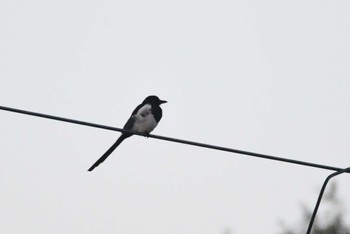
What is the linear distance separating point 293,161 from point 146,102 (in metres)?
3.92

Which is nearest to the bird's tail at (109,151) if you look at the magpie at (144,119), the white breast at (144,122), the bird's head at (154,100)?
the magpie at (144,119)

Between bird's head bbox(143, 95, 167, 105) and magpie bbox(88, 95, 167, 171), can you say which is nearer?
magpie bbox(88, 95, 167, 171)

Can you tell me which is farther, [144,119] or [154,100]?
[154,100]

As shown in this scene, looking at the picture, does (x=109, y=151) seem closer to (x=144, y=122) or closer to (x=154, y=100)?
(x=144, y=122)

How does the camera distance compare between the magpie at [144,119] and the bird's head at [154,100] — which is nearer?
the magpie at [144,119]

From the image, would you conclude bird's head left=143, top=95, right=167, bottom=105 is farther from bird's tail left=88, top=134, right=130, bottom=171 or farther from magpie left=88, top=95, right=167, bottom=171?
bird's tail left=88, top=134, right=130, bottom=171

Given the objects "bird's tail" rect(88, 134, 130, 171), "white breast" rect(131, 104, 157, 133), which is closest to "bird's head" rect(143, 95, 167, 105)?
"white breast" rect(131, 104, 157, 133)

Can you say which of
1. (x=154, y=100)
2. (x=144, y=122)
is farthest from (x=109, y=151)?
(x=154, y=100)

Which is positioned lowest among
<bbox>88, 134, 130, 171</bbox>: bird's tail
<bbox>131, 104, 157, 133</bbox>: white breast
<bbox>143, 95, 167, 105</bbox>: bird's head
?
<bbox>88, 134, 130, 171</bbox>: bird's tail

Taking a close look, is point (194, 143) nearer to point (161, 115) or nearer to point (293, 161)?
point (293, 161)

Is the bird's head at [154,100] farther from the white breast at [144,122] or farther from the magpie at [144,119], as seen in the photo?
the white breast at [144,122]

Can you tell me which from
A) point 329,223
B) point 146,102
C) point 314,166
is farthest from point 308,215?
point 314,166

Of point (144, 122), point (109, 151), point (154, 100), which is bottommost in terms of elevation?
point (109, 151)

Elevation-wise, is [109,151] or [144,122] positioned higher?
[144,122]
